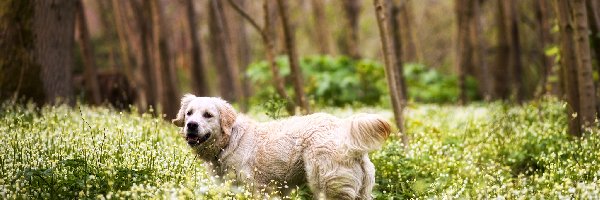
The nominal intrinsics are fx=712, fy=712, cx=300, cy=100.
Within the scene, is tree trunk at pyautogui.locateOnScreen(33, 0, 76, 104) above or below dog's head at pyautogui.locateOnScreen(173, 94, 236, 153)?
above

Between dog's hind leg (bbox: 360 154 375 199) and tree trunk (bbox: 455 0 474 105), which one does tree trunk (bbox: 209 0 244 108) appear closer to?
tree trunk (bbox: 455 0 474 105)

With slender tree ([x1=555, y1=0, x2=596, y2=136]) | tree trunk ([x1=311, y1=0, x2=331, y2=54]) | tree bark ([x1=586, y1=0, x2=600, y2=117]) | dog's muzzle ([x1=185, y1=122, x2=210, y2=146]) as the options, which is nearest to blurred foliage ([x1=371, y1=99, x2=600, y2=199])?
slender tree ([x1=555, y1=0, x2=596, y2=136])

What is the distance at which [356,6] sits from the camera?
23.9m

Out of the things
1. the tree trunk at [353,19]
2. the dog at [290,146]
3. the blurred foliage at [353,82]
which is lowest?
the blurred foliage at [353,82]

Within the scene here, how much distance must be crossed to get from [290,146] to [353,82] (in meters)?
14.1

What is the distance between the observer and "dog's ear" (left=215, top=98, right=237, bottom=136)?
25.9 ft

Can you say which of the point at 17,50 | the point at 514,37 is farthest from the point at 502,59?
the point at 17,50

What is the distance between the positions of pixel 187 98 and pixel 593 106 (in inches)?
227

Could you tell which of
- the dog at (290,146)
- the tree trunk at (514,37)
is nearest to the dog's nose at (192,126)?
the dog at (290,146)

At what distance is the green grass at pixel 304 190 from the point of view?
6.48 meters

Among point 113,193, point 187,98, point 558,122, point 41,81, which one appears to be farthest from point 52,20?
point 558,122

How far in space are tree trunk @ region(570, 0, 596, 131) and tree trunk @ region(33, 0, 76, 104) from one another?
28.3ft

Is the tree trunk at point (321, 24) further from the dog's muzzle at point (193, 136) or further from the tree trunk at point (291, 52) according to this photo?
the dog's muzzle at point (193, 136)

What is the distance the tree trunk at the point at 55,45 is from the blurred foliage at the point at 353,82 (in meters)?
7.23
